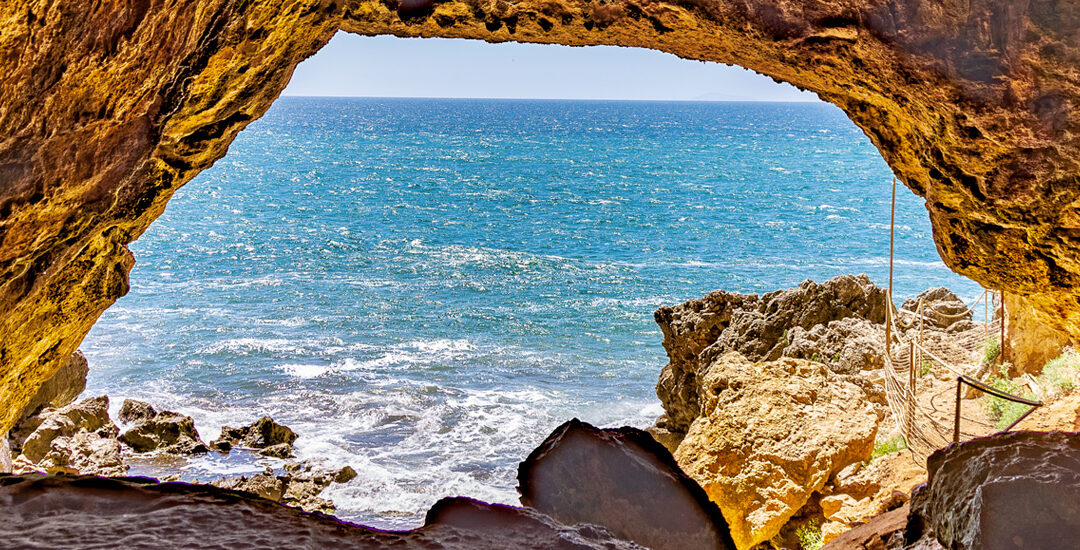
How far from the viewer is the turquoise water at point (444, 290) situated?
64.2 ft

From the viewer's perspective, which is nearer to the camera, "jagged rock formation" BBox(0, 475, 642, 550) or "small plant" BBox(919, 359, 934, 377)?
"jagged rock formation" BBox(0, 475, 642, 550)

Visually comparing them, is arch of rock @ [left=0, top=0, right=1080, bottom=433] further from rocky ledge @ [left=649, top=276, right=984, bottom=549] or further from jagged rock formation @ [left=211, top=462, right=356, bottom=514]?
jagged rock formation @ [left=211, top=462, right=356, bottom=514]

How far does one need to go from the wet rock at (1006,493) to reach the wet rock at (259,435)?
52.7 ft

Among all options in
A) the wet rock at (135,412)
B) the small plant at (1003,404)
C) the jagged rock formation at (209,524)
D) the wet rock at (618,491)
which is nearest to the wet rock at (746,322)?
the small plant at (1003,404)

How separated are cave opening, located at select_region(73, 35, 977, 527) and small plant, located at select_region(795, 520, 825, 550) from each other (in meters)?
8.38

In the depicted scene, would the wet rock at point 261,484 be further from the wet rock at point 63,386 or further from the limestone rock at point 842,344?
the limestone rock at point 842,344

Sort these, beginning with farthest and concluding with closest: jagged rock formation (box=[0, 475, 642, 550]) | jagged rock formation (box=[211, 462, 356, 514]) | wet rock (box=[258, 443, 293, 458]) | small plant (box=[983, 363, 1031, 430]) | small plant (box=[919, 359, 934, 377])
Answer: wet rock (box=[258, 443, 293, 458]), jagged rock formation (box=[211, 462, 356, 514]), small plant (box=[919, 359, 934, 377]), small plant (box=[983, 363, 1031, 430]), jagged rock formation (box=[0, 475, 642, 550])

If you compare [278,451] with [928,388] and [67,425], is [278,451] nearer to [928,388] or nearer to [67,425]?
[67,425]

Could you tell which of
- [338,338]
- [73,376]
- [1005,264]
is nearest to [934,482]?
[1005,264]

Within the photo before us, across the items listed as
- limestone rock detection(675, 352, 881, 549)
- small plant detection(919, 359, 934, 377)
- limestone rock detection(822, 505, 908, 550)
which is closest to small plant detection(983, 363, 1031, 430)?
small plant detection(919, 359, 934, 377)

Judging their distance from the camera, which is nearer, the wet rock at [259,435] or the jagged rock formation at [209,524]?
the jagged rock formation at [209,524]

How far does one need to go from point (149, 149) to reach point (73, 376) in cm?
1235

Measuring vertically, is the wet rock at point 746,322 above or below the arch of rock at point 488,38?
below

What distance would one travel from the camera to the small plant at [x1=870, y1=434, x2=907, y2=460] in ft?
31.7
